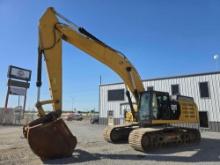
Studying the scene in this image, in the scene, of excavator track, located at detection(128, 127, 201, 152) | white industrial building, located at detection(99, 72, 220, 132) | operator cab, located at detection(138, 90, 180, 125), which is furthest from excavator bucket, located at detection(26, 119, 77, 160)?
white industrial building, located at detection(99, 72, 220, 132)

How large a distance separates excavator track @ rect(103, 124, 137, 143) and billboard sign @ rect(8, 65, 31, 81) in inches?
1130

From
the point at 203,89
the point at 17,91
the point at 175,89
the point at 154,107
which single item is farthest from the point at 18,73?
the point at 154,107

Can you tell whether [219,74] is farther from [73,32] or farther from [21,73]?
[21,73]

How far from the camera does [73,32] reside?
11.1m

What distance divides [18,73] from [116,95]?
16792 mm

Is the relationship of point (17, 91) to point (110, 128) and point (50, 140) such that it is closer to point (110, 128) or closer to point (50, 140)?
point (110, 128)

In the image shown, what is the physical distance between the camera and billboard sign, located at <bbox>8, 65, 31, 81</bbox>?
38.7 m

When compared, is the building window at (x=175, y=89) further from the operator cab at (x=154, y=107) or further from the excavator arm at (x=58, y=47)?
the excavator arm at (x=58, y=47)

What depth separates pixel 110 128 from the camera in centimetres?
1425

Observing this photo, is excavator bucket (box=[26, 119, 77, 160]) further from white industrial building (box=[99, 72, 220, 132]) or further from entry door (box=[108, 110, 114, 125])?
entry door (box=[108, 110, 114, 125])

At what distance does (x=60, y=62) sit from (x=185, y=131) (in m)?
7.98

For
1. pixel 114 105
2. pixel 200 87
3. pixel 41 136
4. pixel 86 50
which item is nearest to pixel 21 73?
pixel 114 105

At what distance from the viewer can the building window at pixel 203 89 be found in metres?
24.7

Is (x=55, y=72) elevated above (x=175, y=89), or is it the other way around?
(x=175, y=89)
